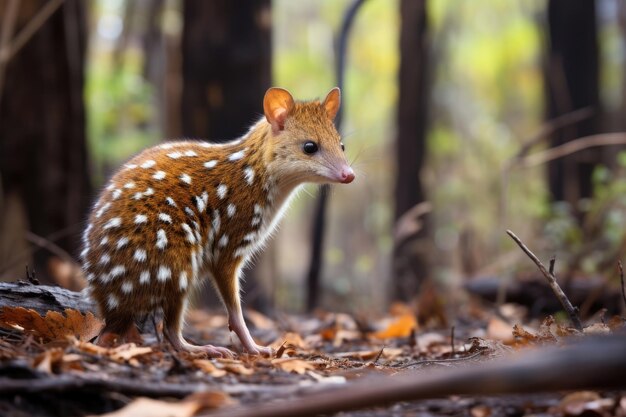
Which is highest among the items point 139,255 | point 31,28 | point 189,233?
point 31,28

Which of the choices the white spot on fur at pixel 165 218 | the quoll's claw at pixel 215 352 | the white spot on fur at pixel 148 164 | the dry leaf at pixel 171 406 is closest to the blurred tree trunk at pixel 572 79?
the white spot on fur at pixel 148 164

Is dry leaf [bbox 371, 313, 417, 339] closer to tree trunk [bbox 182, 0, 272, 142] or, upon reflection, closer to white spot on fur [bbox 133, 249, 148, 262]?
white spot on fur [bbox 133, 249, 148, 262]

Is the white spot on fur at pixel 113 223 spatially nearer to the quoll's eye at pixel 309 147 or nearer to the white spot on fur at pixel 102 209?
the white spot on fur at pixel 102 209

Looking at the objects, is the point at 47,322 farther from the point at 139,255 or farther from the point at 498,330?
the point at 498,330

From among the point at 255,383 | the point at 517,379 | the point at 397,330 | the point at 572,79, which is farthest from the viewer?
the point at 572,79

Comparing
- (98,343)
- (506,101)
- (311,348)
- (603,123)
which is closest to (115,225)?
(98,343)

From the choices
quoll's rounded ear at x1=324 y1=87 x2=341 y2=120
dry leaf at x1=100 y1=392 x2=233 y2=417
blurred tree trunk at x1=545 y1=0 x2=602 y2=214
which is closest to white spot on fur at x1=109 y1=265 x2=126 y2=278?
dry leaf at x1=100 y1=392 x2=233 y2=417

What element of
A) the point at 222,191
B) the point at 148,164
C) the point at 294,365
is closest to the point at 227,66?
the point at 222,191
